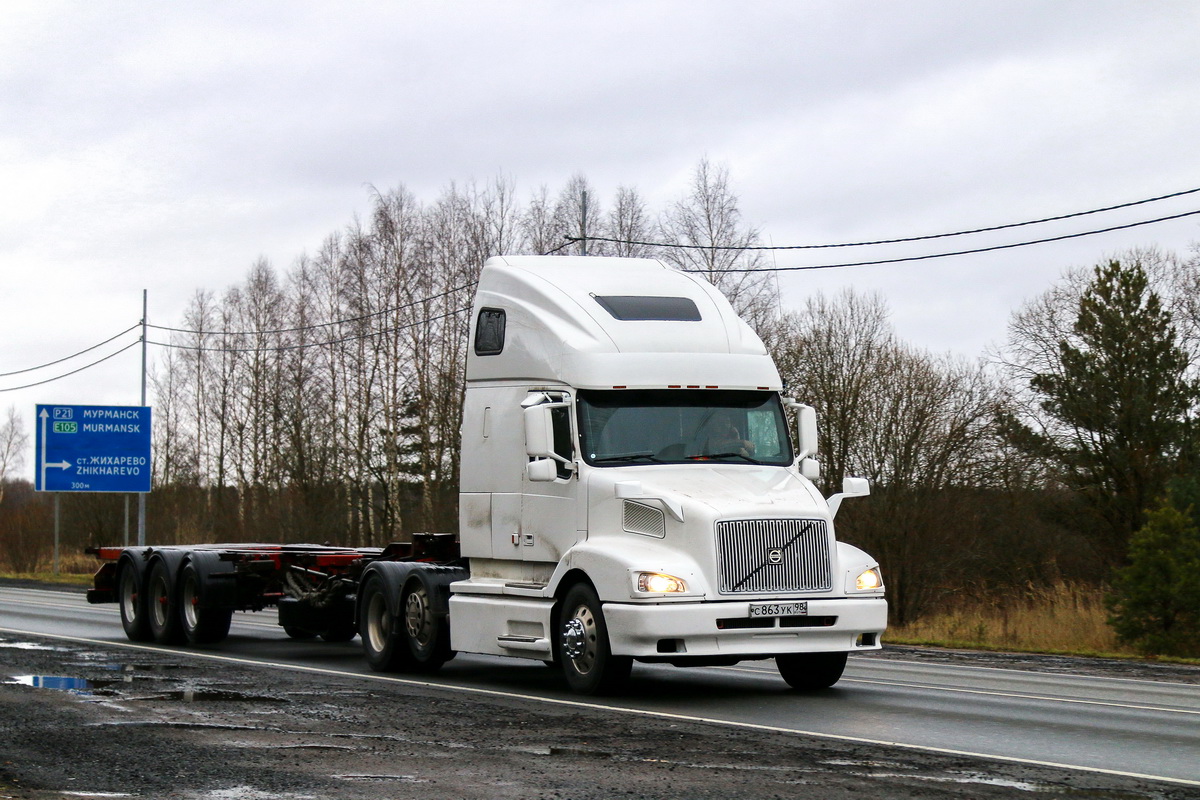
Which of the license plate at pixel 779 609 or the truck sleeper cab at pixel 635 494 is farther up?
the truck sleeper cab at pixel 635 494

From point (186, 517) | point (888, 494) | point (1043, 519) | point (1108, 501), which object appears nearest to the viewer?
point (888, 494)

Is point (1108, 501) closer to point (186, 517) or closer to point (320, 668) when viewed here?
point (320, 668)

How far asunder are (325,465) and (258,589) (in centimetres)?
3385

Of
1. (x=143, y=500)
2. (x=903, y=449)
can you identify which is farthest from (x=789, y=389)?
(x=143, y=500)

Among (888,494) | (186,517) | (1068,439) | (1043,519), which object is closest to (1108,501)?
(1068,439)

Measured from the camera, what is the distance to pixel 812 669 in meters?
13.1

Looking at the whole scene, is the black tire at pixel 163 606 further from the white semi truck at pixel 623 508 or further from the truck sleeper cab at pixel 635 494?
the truck sleeper cab at pixel 635 494

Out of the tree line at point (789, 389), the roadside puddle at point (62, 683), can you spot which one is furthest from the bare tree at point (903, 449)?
the roadside puddle at point (62, 683)

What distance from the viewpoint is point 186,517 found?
2260 inches

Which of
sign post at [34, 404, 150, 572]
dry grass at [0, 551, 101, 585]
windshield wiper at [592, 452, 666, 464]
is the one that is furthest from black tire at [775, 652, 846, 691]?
dry grass at [0, 551, 101, 585]

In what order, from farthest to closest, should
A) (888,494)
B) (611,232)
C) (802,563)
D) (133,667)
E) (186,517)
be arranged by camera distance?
(186,517), (611,232), (888,494), (133,667), (802,563)

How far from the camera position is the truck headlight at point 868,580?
40.5 ft

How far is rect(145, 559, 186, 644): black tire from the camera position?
18.6 meters

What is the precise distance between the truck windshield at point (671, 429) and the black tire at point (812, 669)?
1754 mm
